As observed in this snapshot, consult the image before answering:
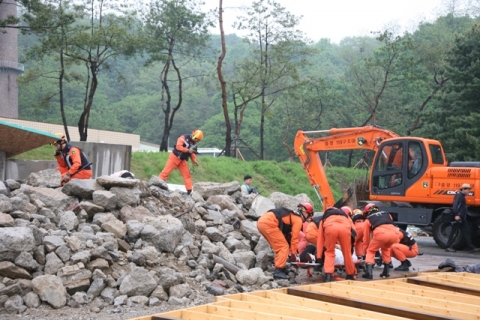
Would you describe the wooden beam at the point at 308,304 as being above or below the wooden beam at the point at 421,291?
above

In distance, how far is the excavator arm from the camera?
57.4ft

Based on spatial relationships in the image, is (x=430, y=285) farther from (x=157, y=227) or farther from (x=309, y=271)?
(x=157, y=227)

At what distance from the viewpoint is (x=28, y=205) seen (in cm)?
1082

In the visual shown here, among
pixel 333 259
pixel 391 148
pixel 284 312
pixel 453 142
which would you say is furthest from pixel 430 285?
pixel 453 142

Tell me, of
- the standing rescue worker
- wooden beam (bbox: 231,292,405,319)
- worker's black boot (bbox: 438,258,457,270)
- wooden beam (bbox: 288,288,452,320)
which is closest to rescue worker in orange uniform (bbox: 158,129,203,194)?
the standing rescue worker

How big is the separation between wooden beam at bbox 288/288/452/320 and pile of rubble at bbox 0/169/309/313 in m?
3.70

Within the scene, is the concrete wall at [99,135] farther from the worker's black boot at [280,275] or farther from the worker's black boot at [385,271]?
the worker's black boot at [385,271]

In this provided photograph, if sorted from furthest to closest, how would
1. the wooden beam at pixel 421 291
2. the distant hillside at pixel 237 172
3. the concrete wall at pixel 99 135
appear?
the concrete wall at pixel 99 135 < the distant hillside at pixel 237 172 < the wooden beam at pixel 421 291

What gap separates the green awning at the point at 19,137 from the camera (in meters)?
14.0

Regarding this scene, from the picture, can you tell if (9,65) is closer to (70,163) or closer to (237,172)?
(237,172)

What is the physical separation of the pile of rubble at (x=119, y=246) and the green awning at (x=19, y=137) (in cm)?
128

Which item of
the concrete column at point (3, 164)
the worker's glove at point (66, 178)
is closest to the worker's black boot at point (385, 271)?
the worker's glove at point (66, 178)

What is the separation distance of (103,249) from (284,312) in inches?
217

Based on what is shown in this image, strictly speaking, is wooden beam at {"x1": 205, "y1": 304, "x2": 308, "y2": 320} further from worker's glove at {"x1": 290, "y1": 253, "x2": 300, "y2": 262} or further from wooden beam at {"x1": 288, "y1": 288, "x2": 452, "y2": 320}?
worker's glove at {"x1": 290, "y1": 253, "x2": 300, "y2": 262}
